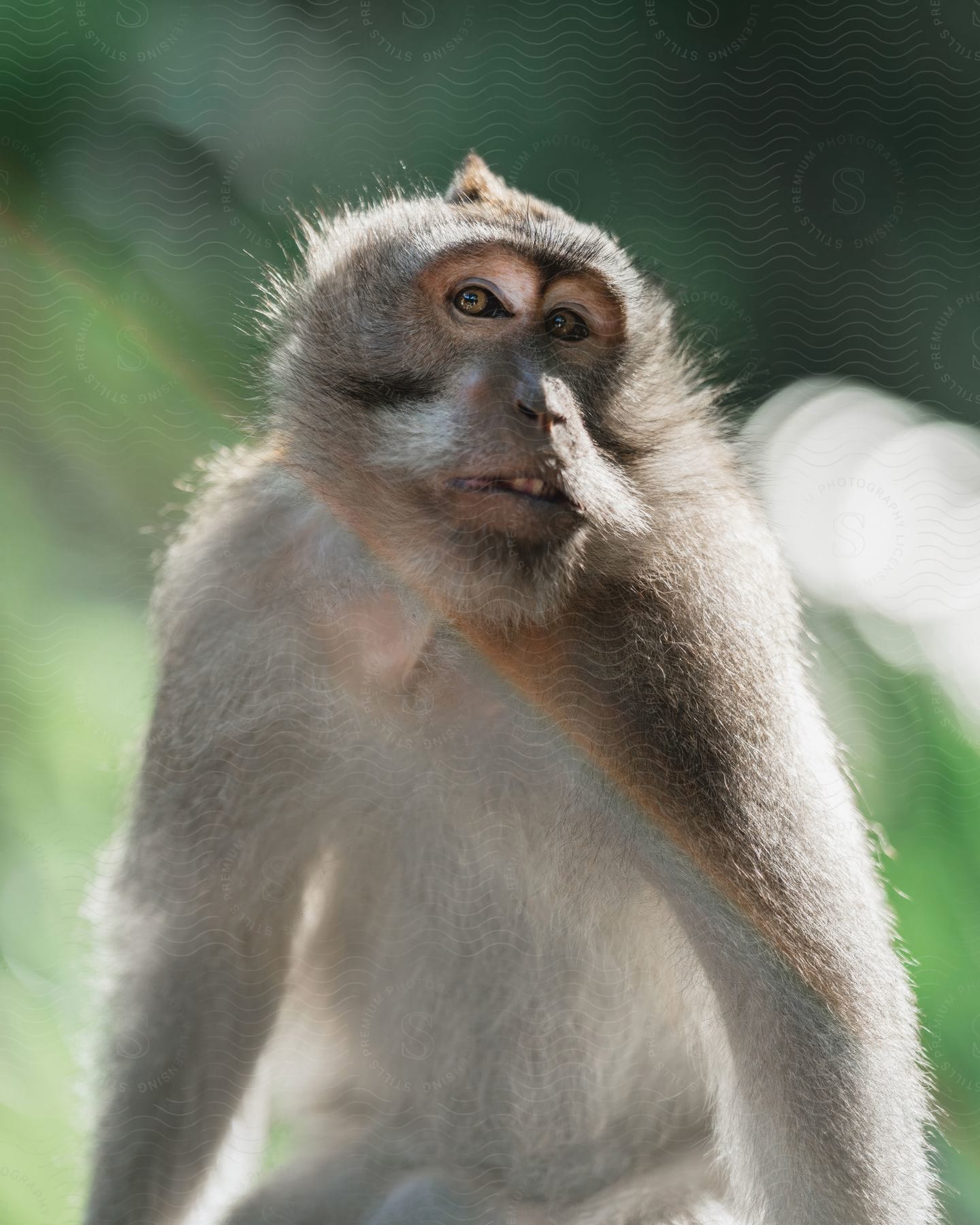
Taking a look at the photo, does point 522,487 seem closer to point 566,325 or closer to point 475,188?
point 566,325

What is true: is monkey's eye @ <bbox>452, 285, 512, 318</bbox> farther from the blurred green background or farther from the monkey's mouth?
the blurred green background

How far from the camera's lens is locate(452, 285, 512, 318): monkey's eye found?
3.15ft

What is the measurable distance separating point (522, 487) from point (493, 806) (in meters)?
0.33

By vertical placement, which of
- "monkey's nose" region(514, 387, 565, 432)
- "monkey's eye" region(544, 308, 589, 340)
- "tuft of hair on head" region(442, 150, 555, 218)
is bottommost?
"monkey's nose" region(514, 387, 565, 432)

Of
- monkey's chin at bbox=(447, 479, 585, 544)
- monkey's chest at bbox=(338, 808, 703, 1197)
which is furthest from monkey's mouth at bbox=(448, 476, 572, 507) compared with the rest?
monkey's chest at bbox=(338, 808, 703, 1197)

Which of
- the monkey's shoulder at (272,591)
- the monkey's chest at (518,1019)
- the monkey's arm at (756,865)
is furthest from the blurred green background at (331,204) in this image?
the monkey's chest at (518,1019)

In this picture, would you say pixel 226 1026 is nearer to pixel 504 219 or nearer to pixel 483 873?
pixel 483 873

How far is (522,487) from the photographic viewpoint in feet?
2.84

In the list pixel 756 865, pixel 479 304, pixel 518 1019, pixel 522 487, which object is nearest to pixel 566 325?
pixel 479 304

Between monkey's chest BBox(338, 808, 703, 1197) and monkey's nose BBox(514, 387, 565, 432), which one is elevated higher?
monkey's nose BBox(514, 387, 565, 432)

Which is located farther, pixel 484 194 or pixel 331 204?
pixel 331 204

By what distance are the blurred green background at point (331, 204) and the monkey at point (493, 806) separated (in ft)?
Answer: 0.27

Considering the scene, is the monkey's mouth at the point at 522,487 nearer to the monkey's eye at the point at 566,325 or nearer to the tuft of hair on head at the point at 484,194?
the monkey's eye at the point at 566,325

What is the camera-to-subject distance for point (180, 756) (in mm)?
1130
